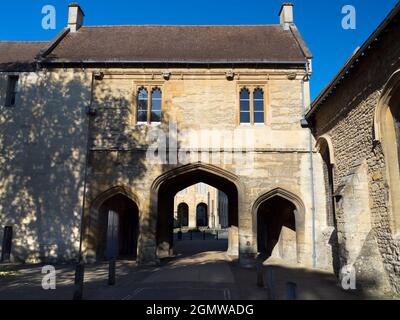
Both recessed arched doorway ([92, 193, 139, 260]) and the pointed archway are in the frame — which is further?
recessed arched doorway ([92, 193, 139, 260])

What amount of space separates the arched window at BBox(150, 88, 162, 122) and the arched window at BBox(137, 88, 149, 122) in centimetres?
25

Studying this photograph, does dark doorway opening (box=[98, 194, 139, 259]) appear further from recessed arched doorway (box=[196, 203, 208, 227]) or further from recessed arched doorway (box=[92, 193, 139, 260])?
recessed arched doorway (box=[196, 203, 208, 227])

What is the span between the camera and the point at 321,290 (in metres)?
8.29

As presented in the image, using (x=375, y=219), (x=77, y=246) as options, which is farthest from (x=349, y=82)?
(x=77, y=246)

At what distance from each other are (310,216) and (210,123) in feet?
16.6

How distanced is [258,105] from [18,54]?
11.0m

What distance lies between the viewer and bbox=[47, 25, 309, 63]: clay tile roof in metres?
13.5

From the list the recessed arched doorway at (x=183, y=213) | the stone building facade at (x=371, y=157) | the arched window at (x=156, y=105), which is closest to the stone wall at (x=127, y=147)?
the arched window at (x=156, y=105)

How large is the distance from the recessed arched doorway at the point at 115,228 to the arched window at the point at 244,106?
5.76m

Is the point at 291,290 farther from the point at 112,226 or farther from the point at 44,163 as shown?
the point at 44,163

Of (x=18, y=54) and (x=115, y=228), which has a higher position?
(x=18, y=54)

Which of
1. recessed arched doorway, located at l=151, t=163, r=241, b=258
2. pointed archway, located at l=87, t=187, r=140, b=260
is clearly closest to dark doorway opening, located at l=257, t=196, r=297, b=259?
recessed arched doorway, located at l=151, t=163, r=241, b=258

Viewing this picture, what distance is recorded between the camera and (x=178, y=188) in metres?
16.5

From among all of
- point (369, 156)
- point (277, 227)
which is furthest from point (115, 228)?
point (369, 156)
